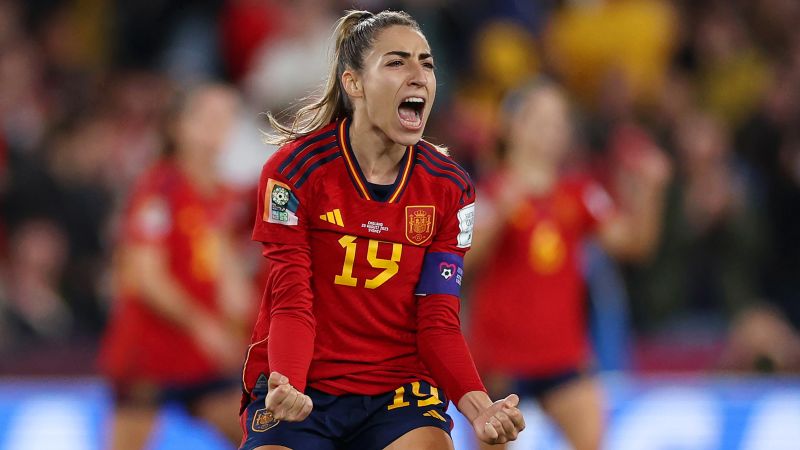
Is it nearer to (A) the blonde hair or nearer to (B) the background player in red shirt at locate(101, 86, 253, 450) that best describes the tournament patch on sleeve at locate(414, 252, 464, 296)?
(A) the blonde hair

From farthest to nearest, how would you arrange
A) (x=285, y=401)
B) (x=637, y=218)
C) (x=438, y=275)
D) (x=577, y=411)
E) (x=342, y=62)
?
(x=637, y=218) → (x=577, y=411) → (x=342, y=62) → (x=438, y=275) → (x=285, y=401)

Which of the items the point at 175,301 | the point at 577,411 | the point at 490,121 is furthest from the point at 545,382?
the point at 490,121

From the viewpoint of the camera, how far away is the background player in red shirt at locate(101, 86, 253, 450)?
6.03 meters

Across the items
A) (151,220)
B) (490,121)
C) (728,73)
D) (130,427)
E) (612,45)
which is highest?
(612,45)

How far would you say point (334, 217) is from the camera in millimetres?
3699

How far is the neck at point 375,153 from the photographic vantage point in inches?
149

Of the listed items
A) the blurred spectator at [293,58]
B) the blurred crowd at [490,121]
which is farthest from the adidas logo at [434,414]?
the blurred spectator at [293,58]

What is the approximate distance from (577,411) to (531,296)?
57 centimetres

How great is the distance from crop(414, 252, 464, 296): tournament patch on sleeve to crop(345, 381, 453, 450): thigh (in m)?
0.28

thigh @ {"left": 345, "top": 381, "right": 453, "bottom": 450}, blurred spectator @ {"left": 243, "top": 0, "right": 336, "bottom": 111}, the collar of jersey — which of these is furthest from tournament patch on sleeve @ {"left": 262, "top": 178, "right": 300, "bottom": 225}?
A: blurred spectator @ {"left": 243, "top": 0, "right": 336, "bottom": 111}

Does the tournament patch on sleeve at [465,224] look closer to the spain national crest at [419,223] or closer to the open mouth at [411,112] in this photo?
the spain national crest at [419,223]

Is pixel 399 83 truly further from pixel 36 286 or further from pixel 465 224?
pixel 36 286

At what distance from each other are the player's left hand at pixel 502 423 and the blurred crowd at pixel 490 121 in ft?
13.8

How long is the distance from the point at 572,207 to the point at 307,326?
2855 millimetres
